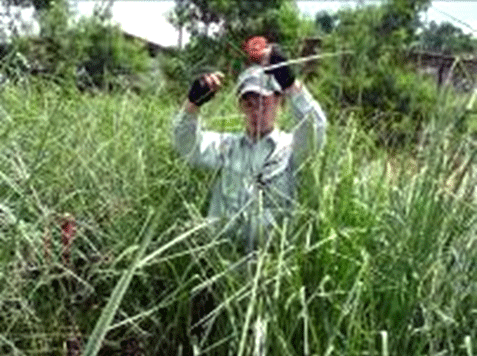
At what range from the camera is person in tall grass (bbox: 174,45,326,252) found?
7.73 ft

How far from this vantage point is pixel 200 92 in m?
2.97

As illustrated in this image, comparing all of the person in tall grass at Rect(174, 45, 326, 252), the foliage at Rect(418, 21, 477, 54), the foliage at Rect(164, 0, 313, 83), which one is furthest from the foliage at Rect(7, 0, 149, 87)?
the foliage at Rect(418, 21, 477, 54)

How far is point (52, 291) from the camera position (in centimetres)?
241

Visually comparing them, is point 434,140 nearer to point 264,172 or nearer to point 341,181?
point 341,181

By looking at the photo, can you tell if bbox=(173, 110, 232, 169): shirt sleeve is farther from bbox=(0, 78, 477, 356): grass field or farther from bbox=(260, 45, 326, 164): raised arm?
bbox=(260, 45, 326, 164): raised arm

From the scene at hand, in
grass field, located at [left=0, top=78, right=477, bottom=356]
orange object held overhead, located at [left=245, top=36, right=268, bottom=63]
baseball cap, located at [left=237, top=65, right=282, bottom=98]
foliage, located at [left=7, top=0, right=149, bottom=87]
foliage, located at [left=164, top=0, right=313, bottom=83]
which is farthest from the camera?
foliage, located at [left=7, top=0, right=149, bottom=87]

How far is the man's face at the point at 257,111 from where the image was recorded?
2971mm

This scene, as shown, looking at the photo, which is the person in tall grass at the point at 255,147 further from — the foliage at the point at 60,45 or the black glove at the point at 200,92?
the foliage at the point at 60,45

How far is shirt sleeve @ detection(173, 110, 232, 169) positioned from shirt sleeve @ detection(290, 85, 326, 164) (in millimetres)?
188

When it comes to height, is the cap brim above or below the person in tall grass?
above

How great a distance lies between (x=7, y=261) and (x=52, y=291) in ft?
0.79

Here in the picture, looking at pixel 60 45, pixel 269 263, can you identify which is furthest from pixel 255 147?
pixel 60 45

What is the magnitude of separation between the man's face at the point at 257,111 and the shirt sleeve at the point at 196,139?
7cm

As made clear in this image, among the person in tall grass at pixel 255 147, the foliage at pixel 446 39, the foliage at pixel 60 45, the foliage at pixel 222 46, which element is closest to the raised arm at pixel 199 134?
the person in tall grass at pixel 255 147
